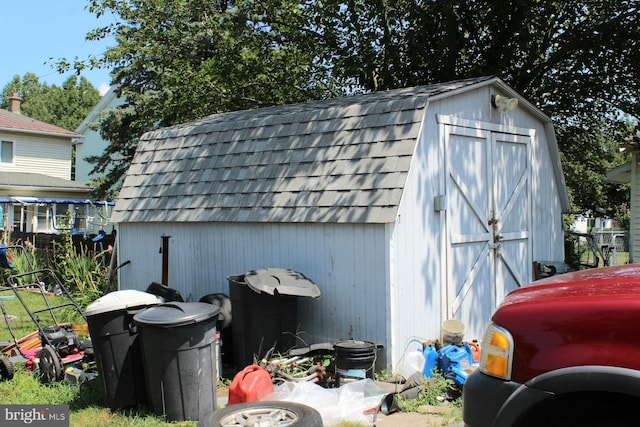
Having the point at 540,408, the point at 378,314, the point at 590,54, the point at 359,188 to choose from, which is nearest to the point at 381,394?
the point at 378,314

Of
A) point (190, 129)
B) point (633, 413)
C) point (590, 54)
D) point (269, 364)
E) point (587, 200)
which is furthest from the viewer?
point (587, 200)

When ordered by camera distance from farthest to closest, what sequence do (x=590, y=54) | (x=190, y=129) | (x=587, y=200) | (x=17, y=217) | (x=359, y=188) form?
(x=587, y=200) < (x=17, y=217) < (x=590, y=54) < (x=190, y=129) < (x=359, y=188)

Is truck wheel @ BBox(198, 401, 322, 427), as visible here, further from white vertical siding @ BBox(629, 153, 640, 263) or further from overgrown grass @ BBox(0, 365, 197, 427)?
white vertical siding @ BBox(629, 153, 640, 263)

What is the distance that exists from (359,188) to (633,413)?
164 inches

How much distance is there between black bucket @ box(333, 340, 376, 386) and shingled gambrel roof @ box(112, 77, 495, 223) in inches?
52.2

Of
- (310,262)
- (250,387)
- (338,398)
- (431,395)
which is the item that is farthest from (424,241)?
(250,387)

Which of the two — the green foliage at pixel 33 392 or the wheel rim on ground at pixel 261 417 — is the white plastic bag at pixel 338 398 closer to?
the wheel rim on ground at pixel 261 417

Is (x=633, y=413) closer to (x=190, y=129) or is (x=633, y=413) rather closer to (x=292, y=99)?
(x=190, y=129)

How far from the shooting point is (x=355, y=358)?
5762mm

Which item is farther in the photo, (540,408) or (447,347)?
(447,347)

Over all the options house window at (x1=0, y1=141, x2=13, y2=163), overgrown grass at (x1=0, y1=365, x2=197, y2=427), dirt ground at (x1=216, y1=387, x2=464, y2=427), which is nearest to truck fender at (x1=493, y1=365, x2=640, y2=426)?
dirt ground at (x1=216, y1=387, x2=464, y2=427)

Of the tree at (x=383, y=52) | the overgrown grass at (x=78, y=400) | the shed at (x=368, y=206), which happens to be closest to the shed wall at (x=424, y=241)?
the shed at (x=368, y=206)

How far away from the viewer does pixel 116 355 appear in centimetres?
539

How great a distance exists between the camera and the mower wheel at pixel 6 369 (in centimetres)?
643
